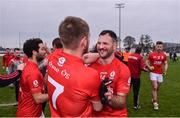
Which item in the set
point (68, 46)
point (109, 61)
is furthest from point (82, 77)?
point (109, 61)

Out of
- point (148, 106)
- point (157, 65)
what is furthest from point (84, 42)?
point (148, 106)

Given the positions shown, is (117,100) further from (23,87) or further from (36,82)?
(23,87)

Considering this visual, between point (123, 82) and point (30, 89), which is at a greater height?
point (123, 82)

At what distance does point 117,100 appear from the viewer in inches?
154

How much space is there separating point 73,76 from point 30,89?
1.92m

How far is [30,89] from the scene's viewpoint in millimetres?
4863

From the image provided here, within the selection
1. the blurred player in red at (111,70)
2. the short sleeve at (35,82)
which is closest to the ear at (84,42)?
the blurred player in red at (111,70)

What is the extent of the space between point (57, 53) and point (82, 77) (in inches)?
17.0

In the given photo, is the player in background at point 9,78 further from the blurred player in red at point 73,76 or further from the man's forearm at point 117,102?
the blurred player in red at point 73,76

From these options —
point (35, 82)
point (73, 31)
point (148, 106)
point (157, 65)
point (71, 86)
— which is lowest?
point (148, 106)

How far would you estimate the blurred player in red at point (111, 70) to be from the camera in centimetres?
425

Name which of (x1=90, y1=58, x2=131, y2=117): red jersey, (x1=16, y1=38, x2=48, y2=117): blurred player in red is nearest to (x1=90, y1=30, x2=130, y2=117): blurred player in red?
(x1=90, y1=58, x2=131, y2=117): red jersey

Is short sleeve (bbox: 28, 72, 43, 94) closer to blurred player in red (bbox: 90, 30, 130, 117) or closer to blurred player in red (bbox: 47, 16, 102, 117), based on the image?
blurred player in red (bbox: 90, 30, 130, 117)

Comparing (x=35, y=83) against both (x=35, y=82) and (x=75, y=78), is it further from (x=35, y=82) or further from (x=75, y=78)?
(x=75, y=78)
